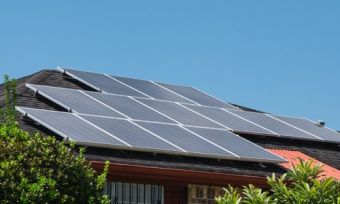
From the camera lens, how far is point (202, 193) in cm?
2353

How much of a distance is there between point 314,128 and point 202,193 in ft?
27.5

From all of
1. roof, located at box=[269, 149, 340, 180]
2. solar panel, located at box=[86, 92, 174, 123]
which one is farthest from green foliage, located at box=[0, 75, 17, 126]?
roof, located at box=[269, 149, 340, 180]

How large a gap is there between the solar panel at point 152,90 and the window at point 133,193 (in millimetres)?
5955

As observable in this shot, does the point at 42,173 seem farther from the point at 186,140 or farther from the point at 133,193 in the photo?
the point at 186,140

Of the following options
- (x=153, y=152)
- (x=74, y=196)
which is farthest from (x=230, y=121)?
(x=74, y=196)

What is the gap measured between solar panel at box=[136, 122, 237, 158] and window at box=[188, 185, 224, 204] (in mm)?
903

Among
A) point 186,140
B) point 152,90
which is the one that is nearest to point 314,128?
point 152,90

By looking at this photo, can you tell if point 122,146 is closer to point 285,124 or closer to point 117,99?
point 117,99

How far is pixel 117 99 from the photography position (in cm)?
2603

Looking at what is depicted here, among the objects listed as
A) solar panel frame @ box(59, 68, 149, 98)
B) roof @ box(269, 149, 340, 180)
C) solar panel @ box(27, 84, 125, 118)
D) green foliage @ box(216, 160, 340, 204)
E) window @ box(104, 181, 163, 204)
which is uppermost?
solar panel frame @ box(59, 68, 149, 98)

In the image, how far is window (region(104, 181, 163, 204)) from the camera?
21688 mm

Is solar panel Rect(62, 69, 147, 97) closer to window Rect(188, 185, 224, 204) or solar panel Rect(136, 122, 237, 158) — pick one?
solar panel Rect(136, 122, 237, 158)

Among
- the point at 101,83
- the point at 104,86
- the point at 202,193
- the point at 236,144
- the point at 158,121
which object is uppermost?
the point at 101,83

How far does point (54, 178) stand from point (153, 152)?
4357 millimetres
